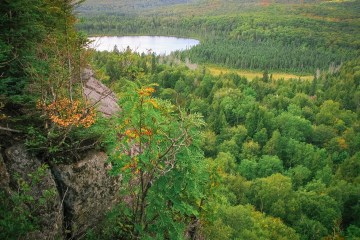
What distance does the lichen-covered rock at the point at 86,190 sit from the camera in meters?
13.2

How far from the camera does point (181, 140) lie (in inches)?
447

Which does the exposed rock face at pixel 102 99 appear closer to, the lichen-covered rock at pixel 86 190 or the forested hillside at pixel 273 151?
the forested hillside at pixel 273 151

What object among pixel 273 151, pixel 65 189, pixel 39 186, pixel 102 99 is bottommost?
pixel 273 151

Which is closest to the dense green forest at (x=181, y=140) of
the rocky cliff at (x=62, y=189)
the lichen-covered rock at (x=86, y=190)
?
the rocky cliff at (x=62, y=189)

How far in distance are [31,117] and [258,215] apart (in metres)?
35.2

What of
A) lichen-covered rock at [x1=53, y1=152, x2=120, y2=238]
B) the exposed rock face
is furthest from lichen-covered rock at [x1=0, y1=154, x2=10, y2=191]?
the exposed rock face

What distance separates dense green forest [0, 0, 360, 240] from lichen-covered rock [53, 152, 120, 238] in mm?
446

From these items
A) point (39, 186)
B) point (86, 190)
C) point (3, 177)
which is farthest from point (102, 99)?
point (3, 177)

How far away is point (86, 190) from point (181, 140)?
508cm

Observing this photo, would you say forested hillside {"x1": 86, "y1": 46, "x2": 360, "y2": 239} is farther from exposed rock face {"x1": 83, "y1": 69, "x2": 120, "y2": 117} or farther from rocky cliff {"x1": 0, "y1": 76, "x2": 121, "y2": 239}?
exposed rock face {"x1": 83, "y1": 69, "x2": 120, "y2": 117}

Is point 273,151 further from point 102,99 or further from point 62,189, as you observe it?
point 62,189

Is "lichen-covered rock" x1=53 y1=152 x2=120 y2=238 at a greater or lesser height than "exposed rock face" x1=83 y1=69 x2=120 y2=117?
lesser

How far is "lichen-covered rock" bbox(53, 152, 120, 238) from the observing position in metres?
13.2

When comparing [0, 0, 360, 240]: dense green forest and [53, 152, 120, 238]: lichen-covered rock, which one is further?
[53, 152, 120, 238]: lichen-covered rock
